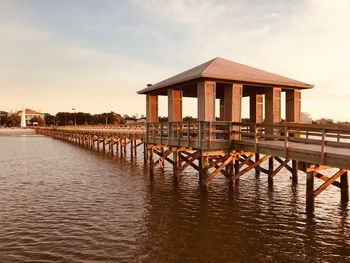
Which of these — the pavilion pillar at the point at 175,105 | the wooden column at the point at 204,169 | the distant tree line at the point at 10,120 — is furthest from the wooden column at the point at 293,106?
the distant tree line at the point at 10,120

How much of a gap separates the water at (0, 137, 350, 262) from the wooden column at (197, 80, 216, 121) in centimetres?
392

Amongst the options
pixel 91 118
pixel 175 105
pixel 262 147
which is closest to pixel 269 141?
pixel 262 147

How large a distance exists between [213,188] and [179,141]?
3.19 metres

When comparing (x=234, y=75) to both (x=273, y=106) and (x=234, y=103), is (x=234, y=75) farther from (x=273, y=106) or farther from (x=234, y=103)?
(x=273, y=106)

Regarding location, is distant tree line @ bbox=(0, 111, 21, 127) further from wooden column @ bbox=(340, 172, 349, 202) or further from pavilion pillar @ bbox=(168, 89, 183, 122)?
wooden column @ bbox=(340, 172, 349, 202)

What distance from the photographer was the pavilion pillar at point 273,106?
17500 mm

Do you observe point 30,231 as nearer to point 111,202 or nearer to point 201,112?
point 111,202

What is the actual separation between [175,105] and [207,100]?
367 cm

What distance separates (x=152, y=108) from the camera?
22.6 meters

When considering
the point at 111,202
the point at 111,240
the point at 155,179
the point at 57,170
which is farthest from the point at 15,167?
the point at 111,240

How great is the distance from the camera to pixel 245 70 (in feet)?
57.3

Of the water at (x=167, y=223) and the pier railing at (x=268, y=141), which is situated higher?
the pier railing at (x=268, y=141)

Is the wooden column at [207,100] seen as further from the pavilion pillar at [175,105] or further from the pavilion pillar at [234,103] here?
the pavilion pillar at [175,105]

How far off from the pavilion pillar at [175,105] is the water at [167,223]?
3920 millimetres
